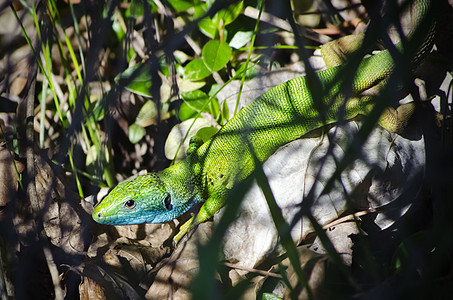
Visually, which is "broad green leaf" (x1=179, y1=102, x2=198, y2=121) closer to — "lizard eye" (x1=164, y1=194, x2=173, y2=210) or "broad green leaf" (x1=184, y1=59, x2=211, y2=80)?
"broad green leaf" (x1=184, y1=59, x2=211, y2=80)

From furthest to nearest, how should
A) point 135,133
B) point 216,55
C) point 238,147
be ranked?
point 135,133 < point 216,55 < point 238,147

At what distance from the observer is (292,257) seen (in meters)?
1.57

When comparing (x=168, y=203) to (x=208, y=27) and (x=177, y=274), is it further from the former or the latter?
(x=208, y=27)

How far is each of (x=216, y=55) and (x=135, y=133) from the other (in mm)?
1052

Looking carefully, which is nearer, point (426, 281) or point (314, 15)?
point (426, 281)

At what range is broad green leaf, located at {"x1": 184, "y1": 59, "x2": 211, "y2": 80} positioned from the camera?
3.39m

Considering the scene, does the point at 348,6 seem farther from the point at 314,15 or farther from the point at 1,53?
the point at 1,53

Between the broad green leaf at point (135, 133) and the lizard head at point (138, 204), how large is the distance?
0.61 metres

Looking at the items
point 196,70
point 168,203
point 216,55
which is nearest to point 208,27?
point 216,55

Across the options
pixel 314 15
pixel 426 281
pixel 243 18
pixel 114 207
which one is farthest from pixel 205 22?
pixel 426 281

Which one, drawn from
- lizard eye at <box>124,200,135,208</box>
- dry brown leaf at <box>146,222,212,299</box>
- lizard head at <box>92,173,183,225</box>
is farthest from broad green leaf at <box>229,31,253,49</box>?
dry brown leaf at <box>146,222,212,299</box>

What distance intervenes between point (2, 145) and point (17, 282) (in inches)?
43.1

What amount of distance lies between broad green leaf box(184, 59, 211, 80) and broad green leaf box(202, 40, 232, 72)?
0.19ft

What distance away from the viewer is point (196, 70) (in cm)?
342
